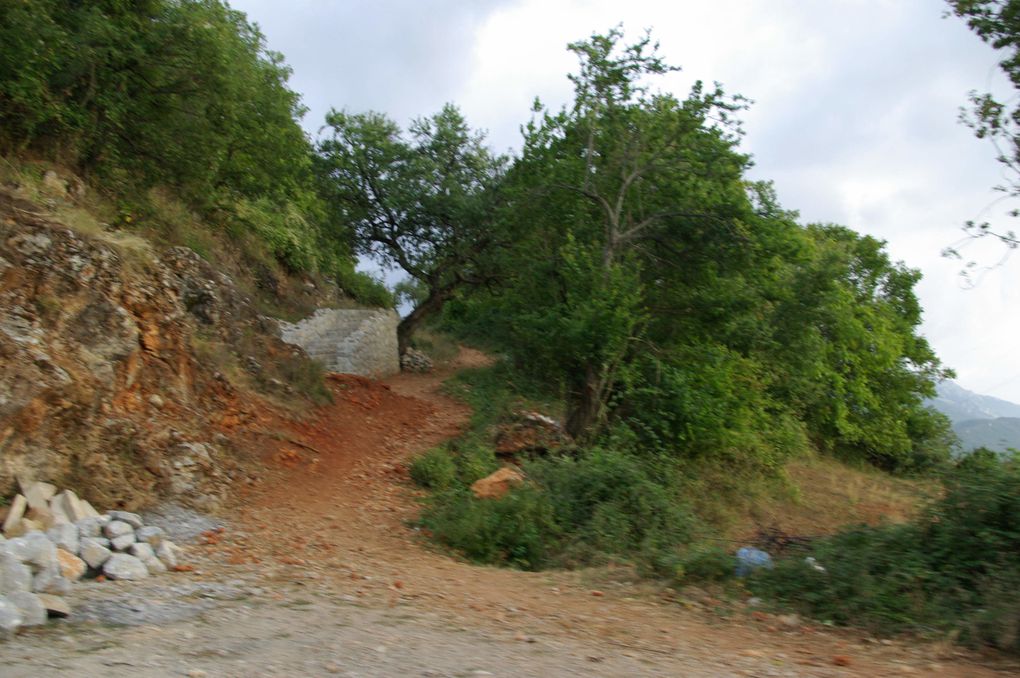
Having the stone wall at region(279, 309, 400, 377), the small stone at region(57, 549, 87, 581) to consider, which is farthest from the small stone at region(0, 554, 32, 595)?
the stone wall at region(279, 309, 400, 377)

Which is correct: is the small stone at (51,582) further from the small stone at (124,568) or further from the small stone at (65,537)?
the small stone at (65,537)

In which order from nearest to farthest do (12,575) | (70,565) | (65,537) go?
(12,575)
(70,565)
(65,537)

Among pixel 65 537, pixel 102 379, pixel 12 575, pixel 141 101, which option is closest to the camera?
pixel 12 575

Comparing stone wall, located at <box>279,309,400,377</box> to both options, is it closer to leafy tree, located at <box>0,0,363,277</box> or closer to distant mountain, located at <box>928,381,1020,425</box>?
leafy tree, located at <box>0,0,363,277</box>

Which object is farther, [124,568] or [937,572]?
[124,568]

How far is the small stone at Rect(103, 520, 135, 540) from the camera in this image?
7.60 metres

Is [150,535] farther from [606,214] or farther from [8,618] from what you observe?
[606,214]

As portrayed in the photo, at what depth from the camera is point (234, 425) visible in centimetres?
1195

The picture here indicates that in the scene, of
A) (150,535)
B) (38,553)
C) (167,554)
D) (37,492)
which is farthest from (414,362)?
(38,553)

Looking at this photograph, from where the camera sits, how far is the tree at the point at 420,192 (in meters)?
22.5

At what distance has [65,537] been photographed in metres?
7.11

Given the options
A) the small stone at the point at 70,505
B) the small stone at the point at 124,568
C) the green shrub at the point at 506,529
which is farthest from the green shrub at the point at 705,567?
the small stone at the point at 70,505

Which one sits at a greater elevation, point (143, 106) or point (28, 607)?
point (143, 106)

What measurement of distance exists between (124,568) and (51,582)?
103 centimetres
